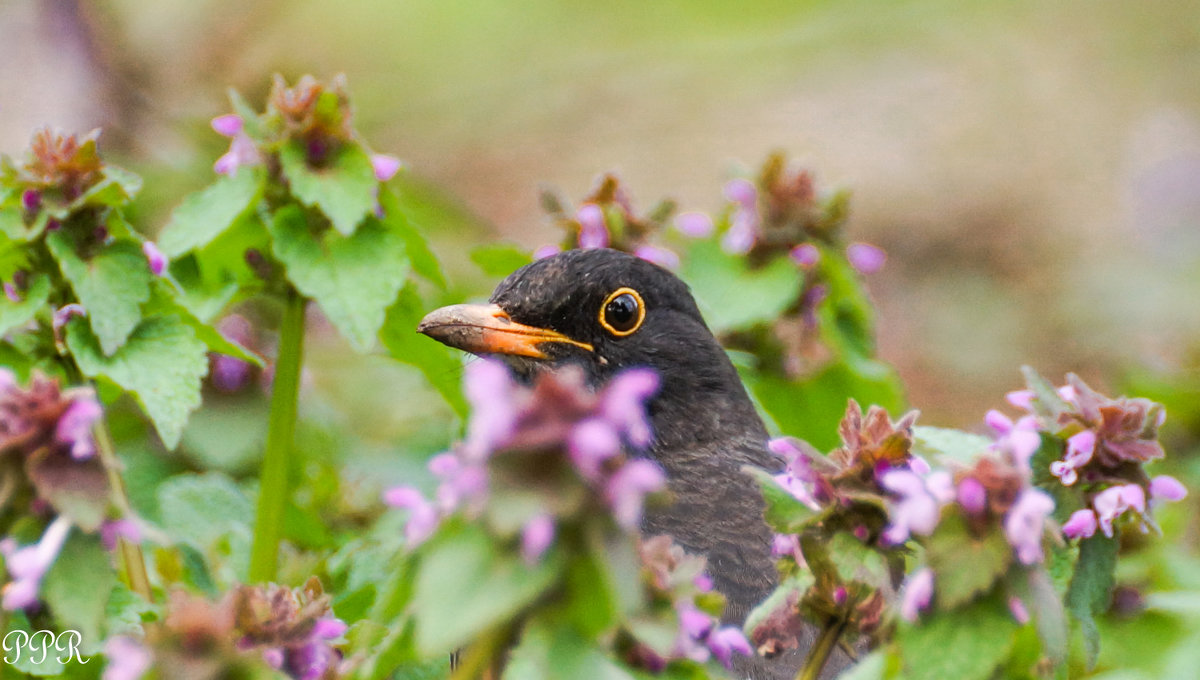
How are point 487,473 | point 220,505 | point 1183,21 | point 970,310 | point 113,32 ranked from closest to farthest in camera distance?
point 487,473, point 220,505, point 113,32, point 970,310, point 1183,21

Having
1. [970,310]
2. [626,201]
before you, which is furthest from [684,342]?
[970,310]

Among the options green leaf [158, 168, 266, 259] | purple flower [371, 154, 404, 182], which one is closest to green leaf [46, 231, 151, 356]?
green leaf [158, 168, 266, 259]

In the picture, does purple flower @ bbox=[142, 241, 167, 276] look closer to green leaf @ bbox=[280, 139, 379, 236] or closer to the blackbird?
green leaf @ bbox=[280, 139, 379, 236]

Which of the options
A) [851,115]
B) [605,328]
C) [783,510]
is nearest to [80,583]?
[783,510]

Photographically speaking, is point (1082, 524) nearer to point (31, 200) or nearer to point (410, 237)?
point (410, 237)

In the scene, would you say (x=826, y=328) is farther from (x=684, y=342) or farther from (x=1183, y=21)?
(x=1183, y=21)
